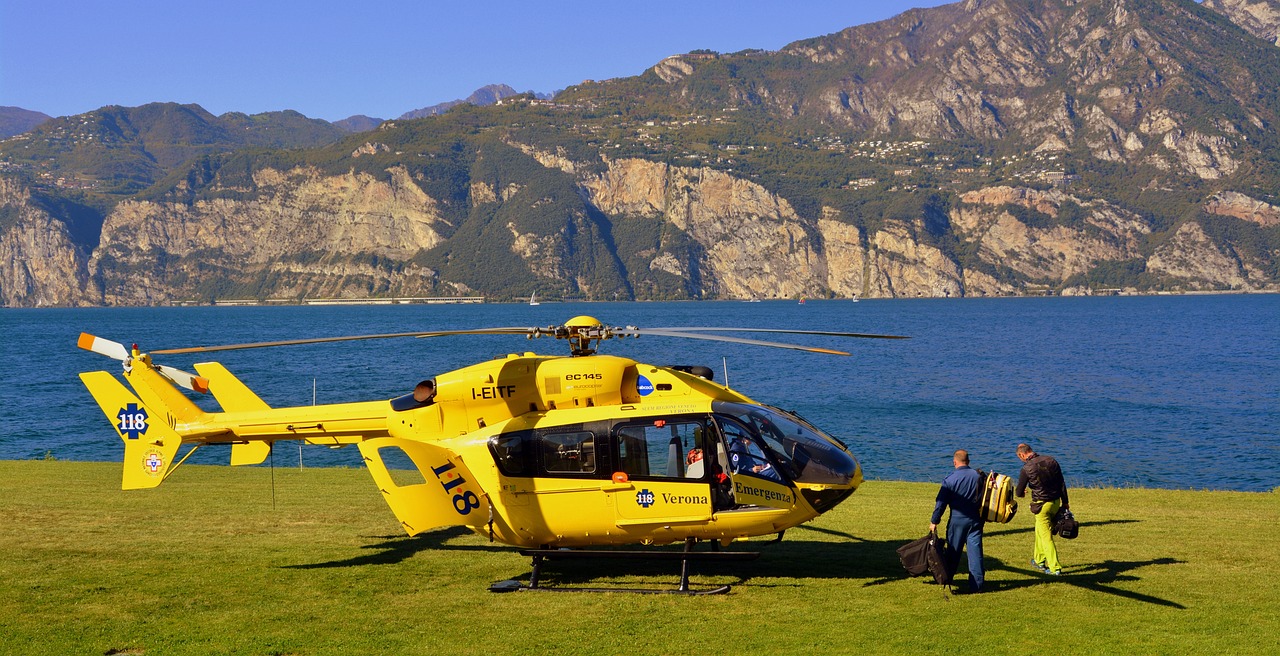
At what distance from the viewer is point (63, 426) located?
140 ft

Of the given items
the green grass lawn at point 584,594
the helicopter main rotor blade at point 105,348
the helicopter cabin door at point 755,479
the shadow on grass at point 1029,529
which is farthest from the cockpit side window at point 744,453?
the helicopter main rotor blade at point 105,348

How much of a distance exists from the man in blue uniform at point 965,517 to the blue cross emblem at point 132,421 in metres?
10.5

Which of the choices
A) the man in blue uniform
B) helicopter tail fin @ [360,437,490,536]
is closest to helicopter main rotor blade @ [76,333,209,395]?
helicopter tail fin @ [360,437,490,536]

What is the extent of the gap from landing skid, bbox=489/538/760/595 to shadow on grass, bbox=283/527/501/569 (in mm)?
2074

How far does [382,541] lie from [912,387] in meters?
48.5

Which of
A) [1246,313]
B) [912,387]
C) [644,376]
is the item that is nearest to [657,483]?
[644,376]

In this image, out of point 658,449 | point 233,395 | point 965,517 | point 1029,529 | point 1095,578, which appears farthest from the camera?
point 1029,529

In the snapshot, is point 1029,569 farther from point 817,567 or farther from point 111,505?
point 111,505

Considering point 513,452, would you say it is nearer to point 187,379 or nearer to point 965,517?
point 965,517

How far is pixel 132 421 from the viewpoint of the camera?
14180 mm

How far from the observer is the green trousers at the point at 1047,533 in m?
11.9

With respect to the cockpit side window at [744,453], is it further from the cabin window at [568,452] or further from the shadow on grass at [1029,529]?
the shadow on grass at [1029,529]

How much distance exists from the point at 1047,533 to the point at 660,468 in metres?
4.59

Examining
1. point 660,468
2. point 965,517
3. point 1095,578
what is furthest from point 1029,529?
point 660,468
